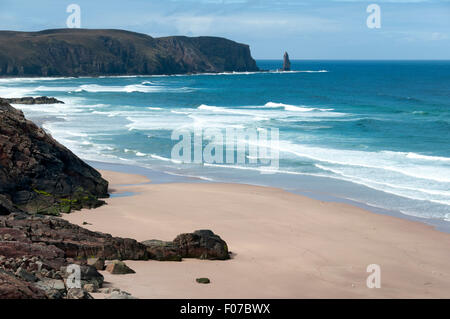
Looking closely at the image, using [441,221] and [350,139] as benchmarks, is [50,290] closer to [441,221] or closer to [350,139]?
[441,221]

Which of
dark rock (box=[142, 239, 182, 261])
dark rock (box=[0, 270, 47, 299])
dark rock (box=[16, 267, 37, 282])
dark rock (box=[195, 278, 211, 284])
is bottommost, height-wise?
dark rock (box=[195, 278, 211, 284])

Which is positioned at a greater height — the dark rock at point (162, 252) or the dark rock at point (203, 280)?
the dark rock at point (162, 252)

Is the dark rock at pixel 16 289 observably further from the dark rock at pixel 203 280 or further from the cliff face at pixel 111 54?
the cliff face at pixel 111 54

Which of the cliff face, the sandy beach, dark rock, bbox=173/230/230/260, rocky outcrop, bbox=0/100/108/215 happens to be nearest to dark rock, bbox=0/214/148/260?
the sandy beach

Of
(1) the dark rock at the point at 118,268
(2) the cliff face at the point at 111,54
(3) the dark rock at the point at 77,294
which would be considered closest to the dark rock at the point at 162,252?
(1) the dark rock at the point at 118,268

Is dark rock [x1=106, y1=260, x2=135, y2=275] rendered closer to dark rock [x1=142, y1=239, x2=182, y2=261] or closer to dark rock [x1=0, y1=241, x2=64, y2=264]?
dark rock [x1=0, y1=241, x2=64, y2=264]
